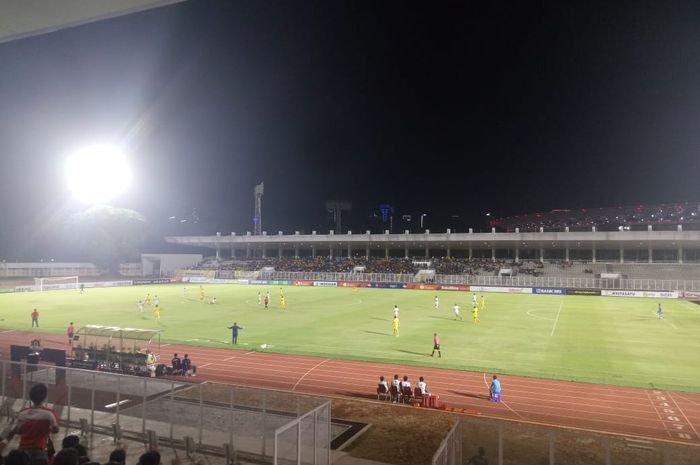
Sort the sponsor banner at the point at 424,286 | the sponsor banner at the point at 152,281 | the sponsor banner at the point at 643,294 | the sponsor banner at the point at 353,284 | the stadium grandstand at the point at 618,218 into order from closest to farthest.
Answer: the sponsor banner at the point at 643,294 < the sponsor banner at the point at 424,286 < the sponsor banner at the point at 353,284 < the sponsor banner at the point at 152,281 < the stadium grandstand at the point at 618,218

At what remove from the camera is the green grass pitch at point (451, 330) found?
24.1 m

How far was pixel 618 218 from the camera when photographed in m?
113

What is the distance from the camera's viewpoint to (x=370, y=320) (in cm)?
3881

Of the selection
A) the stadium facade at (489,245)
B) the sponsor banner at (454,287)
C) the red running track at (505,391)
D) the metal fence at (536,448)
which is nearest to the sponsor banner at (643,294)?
the stadium facade at (489,245)

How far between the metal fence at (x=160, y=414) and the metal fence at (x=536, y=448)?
111 inches

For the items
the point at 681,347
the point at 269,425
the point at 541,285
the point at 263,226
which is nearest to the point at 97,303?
the point at 269,425

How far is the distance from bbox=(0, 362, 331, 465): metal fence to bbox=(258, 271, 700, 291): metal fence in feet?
210

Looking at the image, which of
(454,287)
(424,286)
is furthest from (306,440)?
(424,286)

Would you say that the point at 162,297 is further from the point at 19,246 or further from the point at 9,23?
the point at 9,23

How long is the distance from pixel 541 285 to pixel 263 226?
89145mm

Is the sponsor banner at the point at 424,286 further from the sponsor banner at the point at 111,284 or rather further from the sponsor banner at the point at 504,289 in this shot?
the sponsor banner at the point at 111,284

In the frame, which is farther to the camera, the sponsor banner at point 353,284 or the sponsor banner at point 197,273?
the sponsor banner at point 197,273

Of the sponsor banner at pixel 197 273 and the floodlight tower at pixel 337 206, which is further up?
the floodlight tower at pixel 337 206

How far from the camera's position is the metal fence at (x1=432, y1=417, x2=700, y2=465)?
789cm
